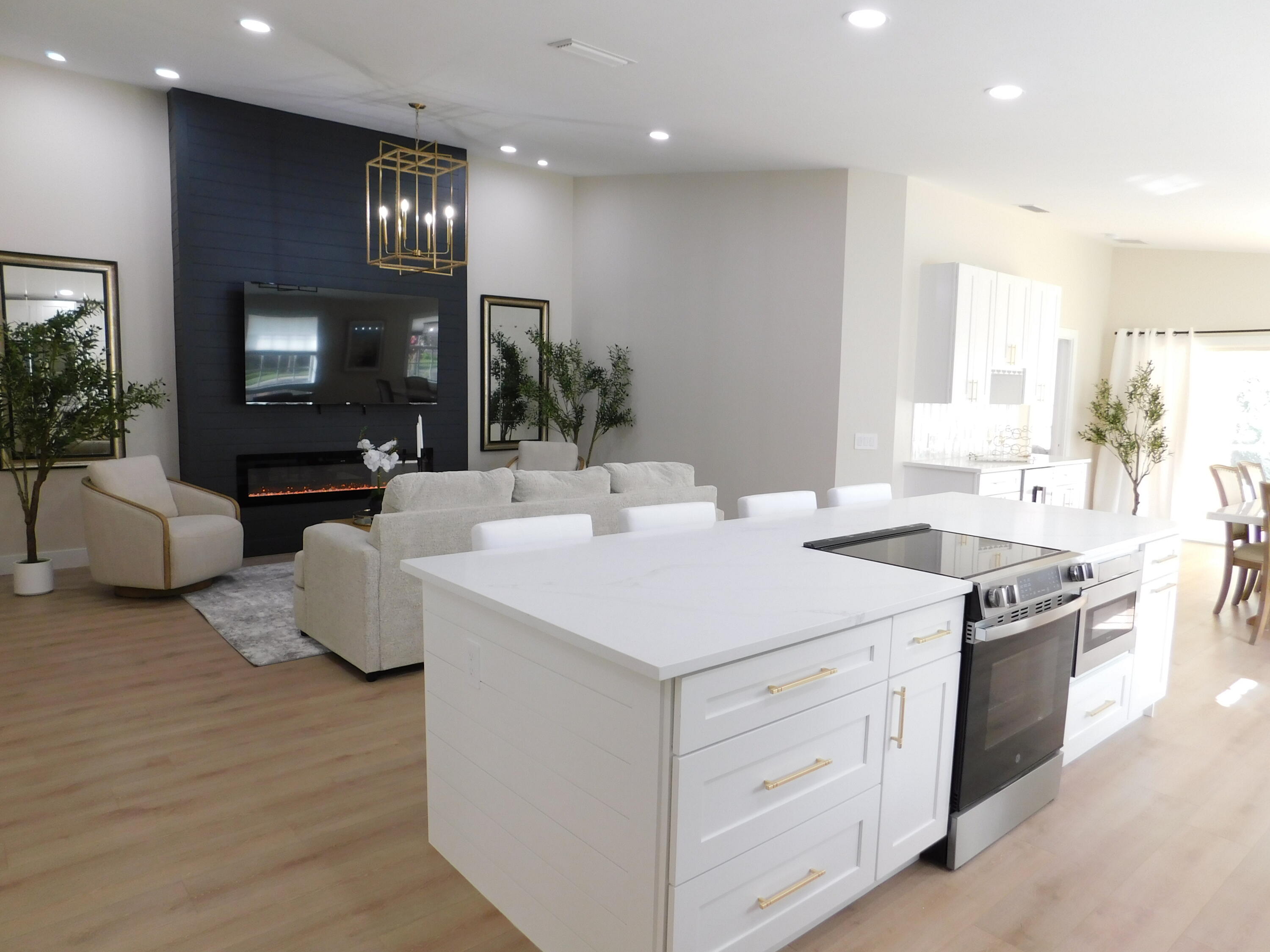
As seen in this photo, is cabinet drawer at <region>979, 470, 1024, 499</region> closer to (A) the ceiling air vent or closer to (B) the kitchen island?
(A) the ceiling air vent

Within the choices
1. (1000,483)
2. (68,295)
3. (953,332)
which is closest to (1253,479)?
(1000,483)

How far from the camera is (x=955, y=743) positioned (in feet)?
7.73

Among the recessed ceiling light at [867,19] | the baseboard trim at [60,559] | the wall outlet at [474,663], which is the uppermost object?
the recessed ceiling light at [867,19]

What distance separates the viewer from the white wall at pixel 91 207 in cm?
554

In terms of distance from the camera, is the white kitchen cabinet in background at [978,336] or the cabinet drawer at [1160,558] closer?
the cabinet drawer at [1160,558]

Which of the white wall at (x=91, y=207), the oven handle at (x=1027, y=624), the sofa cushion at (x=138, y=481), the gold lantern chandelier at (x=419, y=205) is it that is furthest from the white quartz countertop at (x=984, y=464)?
the white wall at (x=91, y=207)

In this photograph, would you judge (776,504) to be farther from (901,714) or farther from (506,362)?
(506,362)

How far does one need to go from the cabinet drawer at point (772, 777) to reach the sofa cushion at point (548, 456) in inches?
216

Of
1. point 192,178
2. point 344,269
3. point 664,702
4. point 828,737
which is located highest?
point 192,178

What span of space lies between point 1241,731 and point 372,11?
5.11m

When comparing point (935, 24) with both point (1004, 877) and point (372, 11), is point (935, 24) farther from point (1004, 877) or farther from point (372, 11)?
point (1004, 877)

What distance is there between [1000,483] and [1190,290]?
379 cm

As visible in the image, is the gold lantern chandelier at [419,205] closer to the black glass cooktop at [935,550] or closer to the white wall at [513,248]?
the white wall at [513,248]

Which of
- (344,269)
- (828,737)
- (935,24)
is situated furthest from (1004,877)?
(344,269)
